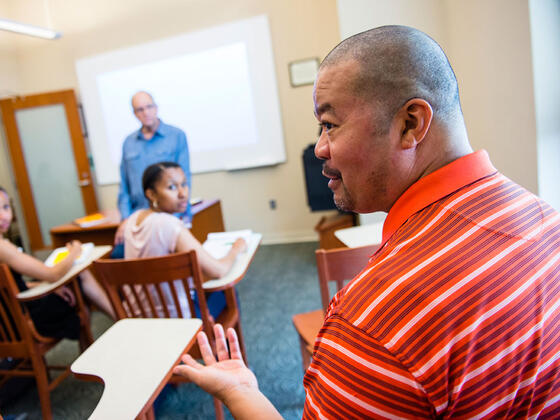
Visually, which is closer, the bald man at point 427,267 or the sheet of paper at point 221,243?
the bald man at point 427,267

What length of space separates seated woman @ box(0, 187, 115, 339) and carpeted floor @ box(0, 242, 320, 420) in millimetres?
356

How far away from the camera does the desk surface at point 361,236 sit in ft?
5.47

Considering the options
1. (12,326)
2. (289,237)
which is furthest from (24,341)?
(289,237)

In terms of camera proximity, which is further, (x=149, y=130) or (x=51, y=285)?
(x=149, y=130)

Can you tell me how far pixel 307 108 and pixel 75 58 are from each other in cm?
302

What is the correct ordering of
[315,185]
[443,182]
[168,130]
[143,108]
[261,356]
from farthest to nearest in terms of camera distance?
[315,185]
[168,130]
[143,108]
[261,356]
[443,182]

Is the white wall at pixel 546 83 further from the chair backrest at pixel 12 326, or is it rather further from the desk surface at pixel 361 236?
the chair backrest at pixel 12 326

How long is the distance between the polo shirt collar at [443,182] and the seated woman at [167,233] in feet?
3.42

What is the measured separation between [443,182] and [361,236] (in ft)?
4.12

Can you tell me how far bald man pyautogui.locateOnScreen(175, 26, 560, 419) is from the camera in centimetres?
44

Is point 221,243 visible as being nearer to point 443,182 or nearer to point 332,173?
point 332,173

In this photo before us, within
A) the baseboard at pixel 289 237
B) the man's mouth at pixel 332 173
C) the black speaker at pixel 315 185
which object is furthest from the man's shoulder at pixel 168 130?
the man's mouth at pixel 332 173

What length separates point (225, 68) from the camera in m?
4.20

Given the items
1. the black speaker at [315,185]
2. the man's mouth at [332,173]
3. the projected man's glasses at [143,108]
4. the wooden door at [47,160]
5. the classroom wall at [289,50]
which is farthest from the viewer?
the wooden door at [47,160]
